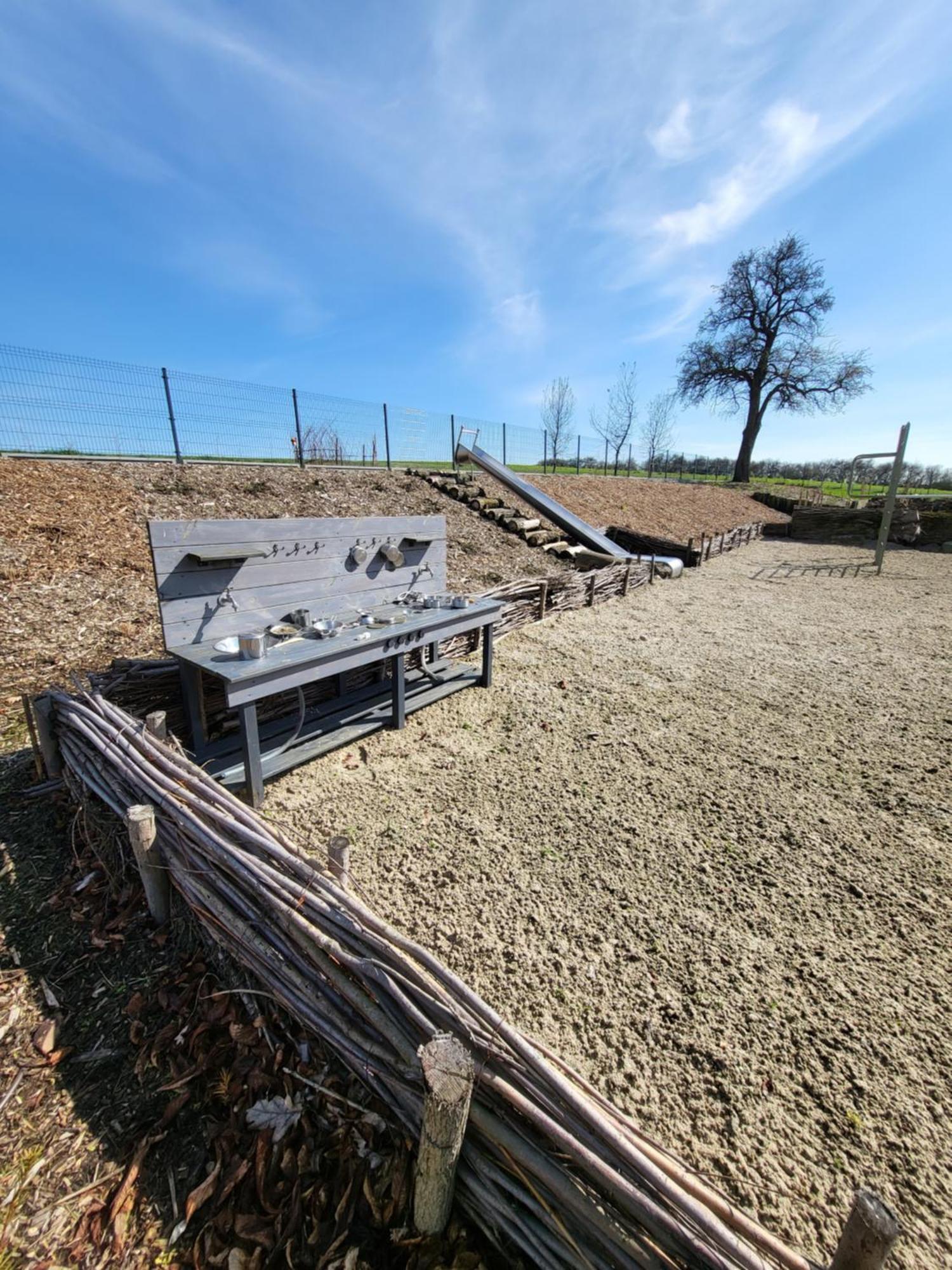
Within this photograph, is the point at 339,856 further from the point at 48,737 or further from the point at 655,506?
the point at 655,506

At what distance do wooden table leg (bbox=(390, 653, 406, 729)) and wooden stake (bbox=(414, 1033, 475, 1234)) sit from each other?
7.75 feet

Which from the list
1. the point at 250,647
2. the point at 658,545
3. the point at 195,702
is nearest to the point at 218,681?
the point at 195,702

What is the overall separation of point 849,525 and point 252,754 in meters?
18.5

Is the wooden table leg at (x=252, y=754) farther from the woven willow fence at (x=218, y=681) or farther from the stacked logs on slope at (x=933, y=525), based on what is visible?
the stacked logs on slope at (x=933, y=525)

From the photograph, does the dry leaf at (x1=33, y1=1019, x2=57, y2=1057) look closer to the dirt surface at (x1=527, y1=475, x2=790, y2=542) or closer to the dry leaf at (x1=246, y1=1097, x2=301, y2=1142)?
the dry leaf at (x1=246, y1=1097, x2=301, y2=1142)

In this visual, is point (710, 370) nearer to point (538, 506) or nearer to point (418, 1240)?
point (538, 506)

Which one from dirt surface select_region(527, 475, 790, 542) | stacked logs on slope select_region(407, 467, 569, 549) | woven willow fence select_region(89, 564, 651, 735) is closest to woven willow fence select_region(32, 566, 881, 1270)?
woven willow fence select_region(89, 564, 651, 735)

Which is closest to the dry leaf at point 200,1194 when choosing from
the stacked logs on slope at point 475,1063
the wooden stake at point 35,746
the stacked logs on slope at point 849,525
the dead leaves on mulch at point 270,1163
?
the dead leaves on mulch at point 270,1163

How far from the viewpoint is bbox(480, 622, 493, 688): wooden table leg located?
4.09 meters

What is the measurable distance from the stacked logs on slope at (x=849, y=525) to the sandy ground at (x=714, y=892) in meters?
12.7

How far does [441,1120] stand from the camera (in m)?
1.02

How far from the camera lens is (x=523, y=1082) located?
43.1 inches

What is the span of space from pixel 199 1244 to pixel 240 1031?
0.44 meters

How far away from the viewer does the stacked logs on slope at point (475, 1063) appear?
37.1 inches
